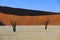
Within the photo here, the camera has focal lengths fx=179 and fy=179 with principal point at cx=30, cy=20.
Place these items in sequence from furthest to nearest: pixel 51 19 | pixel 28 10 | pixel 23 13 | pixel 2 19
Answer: pixel 28 10
pixel 23 13
pixel 2 19
pixel 51 19

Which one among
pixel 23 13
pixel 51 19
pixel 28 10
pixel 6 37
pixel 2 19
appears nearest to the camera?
pixel 6 37

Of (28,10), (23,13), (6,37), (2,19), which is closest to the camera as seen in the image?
(6,37)

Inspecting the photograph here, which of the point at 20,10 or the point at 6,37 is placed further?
the point at 20,10

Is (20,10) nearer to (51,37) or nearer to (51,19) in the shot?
(51,19)

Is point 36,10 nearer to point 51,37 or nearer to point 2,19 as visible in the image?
point 2,19

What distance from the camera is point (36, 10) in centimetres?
2373

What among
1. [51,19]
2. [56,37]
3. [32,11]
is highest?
[56,37]

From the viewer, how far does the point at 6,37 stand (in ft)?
24.9

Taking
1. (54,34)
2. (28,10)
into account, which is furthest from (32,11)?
(54,34)

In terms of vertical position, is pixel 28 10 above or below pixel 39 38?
below

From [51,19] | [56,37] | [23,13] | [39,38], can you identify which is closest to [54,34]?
[56,37]

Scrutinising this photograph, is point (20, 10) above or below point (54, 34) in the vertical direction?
below

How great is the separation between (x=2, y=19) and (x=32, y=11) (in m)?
7.38

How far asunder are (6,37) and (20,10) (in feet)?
52.8
